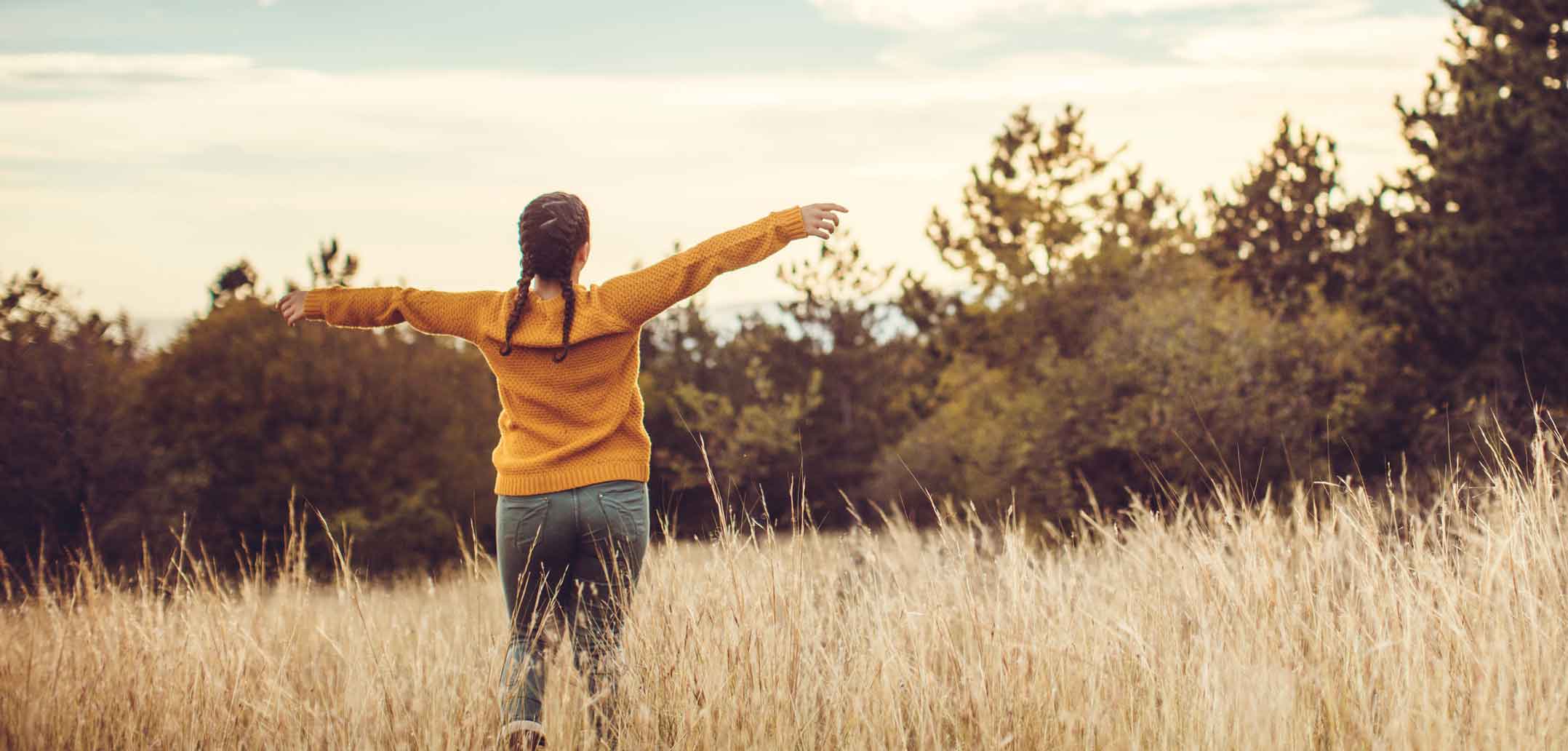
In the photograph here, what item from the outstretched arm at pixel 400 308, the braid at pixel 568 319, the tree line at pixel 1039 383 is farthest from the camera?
the tree line at pixel 1039 383

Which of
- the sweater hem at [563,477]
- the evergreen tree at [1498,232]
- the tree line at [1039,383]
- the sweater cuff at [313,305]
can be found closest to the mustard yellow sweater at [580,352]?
the sweater hem at [563,477]

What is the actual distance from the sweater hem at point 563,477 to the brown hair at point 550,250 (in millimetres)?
348

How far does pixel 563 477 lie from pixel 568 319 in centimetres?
49

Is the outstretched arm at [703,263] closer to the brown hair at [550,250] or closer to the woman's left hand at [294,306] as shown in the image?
the brown hair at [550,250]

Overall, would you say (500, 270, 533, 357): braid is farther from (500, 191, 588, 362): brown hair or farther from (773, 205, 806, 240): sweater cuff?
(773, 205, 806, 240): sweater cuff

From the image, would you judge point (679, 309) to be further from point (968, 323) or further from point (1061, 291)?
point (1061, 291)

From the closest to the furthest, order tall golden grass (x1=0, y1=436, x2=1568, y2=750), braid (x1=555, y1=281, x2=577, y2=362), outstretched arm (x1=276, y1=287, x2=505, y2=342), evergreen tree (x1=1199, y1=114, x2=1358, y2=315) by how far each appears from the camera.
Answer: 1. tall golden grass (x1=0, y1=436, x2=1568, y2=750)
2. braid (x1=555, y1=281, x2=577, y2=362)
3. outstretched arm (x1=276, y1=287, x2=505, y2=342)
4. evergreen tree (x1=1199, y1=114, x2=1358, y2=315)

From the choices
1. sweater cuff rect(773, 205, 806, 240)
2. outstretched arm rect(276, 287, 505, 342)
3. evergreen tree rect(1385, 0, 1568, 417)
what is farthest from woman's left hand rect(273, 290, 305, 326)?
evergreen tree rect(1385, 0, 1568, 417)

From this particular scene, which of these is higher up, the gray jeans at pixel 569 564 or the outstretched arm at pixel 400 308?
the outstretched arm at pixel 400 308

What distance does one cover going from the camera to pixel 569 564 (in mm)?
3545

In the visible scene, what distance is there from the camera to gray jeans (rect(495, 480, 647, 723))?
3.37m

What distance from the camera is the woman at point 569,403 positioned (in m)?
3.38

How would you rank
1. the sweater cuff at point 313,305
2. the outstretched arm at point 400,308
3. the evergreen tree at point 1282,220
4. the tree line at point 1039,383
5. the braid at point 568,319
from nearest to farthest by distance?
1. the braid at point 568,319
2. the outstretched arm at point 400,308
3. the sweater cuff at point 313,305
4. the tree line at point 1039,383
5. the evergreen tree at point 1282,220

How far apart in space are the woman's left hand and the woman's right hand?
5.60 feet
